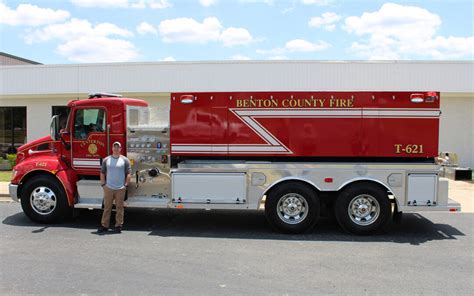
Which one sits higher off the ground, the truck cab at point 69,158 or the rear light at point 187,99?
the rear light at point 187,99

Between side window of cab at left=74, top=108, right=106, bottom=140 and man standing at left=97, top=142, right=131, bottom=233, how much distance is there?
77 cm

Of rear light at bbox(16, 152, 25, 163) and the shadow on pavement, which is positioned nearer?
the shadow on pavement

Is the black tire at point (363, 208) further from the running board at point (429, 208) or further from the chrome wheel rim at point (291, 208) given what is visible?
the chrome wheel rim at point (291, 208)

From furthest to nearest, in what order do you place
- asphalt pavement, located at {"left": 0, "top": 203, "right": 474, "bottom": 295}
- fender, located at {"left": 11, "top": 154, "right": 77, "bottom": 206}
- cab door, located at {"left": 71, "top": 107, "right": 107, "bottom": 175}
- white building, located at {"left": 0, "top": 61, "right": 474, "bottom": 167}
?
white building, located at {"left": 0, "top": 61, "right": 474, "bottom": 167}
cab door, located at {"left": 71, "top": 107, "right": 107, "bottom": 175}
fender, located at {"left": 11, "top": 154, "right": 77, "bottom": 206}
asphalt pavement, located at {"left": 0, "top": 203, "right": 474, "bottom": 295}

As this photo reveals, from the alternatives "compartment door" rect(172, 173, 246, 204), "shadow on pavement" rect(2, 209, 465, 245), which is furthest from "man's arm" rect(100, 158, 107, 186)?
"compartment door" rect(172, 173, 246, 204)

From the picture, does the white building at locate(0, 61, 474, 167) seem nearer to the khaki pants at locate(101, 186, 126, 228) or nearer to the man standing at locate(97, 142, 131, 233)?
the man standing at locate(97, 142, 131, 233)

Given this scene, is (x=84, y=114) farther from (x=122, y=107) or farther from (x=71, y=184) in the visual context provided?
(x=71, y=184)

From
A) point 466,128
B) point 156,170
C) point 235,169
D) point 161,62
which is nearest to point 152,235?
point 156,170

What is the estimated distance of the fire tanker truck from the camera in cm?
765

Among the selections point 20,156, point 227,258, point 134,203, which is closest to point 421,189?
point 227,258

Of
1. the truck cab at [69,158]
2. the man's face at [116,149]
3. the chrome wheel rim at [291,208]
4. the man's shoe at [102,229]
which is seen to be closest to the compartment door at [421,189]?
the chrome wheel rim at [291,208]

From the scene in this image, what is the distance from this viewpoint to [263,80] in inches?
705

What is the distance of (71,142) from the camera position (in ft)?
28.3

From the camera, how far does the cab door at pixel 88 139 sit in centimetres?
851
